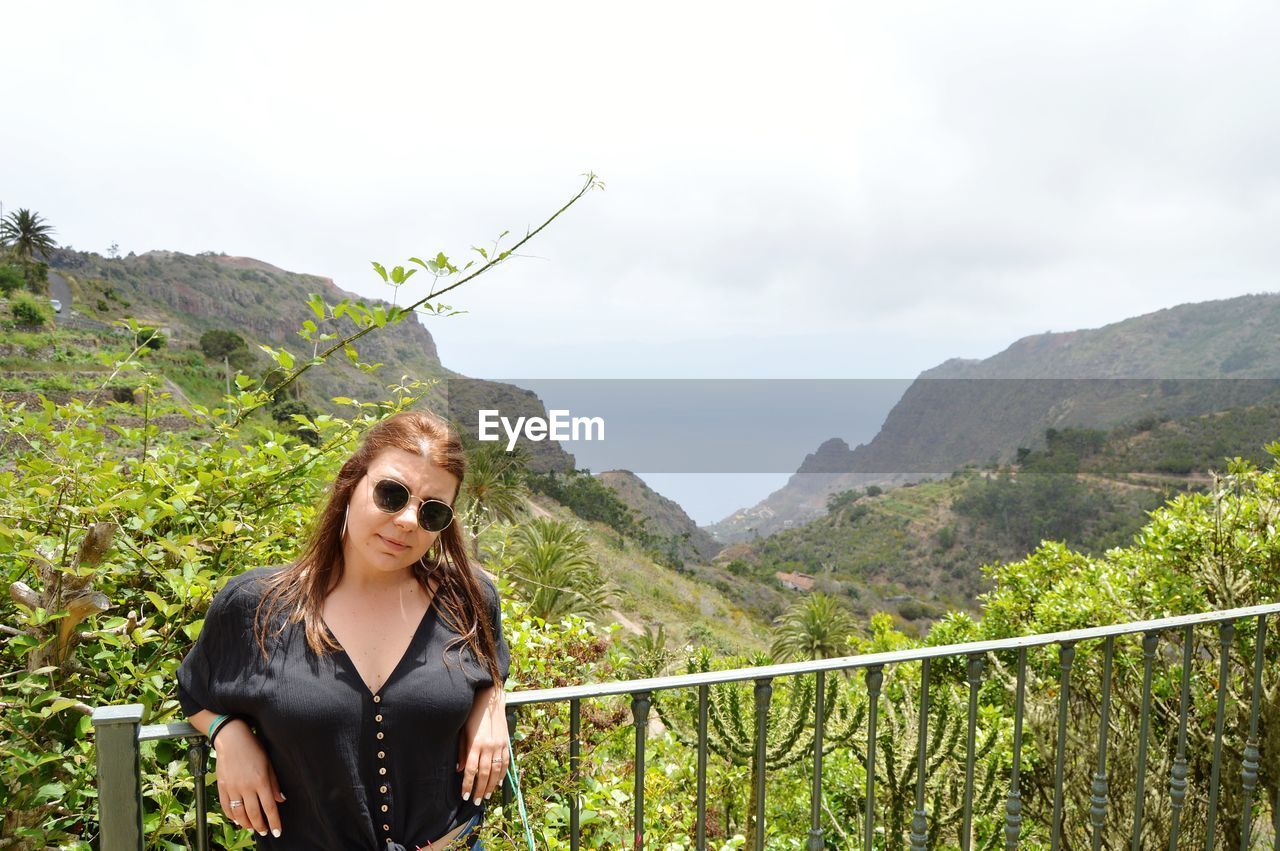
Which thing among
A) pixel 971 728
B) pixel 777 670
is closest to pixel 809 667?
pixel 777 670

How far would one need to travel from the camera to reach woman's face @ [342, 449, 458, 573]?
1.31m

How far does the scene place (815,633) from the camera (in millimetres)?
19172

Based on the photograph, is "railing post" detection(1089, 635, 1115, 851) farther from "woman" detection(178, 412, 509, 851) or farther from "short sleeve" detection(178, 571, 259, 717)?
"short sleeve" detection(178, 571, 259, 717)

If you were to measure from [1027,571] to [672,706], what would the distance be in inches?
150

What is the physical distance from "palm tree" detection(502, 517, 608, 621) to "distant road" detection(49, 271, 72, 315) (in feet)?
143

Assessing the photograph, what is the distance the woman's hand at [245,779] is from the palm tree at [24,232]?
2434 inches

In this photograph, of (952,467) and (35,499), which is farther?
(952,467)

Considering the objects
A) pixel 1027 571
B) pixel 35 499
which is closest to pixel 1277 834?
pixel 35 499

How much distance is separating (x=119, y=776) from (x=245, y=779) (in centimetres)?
23

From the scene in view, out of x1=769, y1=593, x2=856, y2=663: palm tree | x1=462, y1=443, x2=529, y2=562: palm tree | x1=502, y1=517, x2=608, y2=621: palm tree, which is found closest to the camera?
x1=502, y1=517, x2=608, y2=621: palm tree

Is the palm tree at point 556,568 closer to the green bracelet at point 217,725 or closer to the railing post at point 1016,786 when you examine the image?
the railing post at point 1016,786

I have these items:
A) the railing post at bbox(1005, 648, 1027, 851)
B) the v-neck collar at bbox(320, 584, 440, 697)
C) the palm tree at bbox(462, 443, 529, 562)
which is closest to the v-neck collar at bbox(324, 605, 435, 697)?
the v-neck collar at bbox(320, 584, 440, 697)

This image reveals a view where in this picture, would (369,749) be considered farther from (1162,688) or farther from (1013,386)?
(1013,386)

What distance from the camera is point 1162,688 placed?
15.6ft
